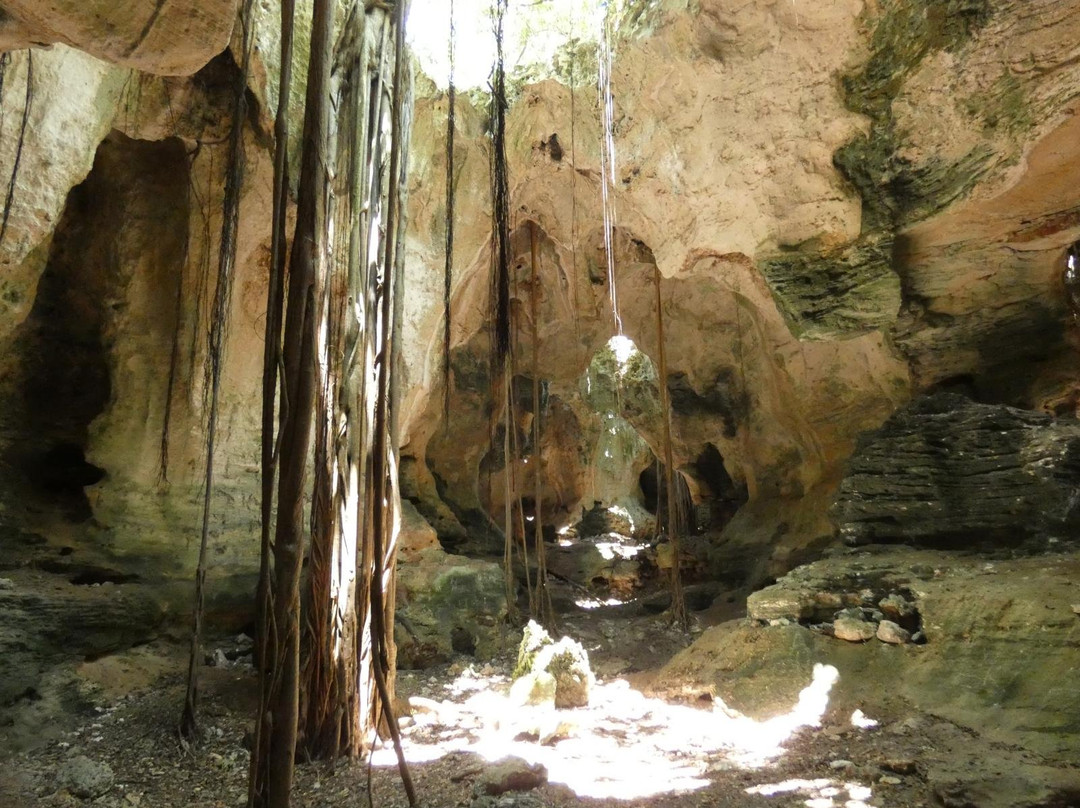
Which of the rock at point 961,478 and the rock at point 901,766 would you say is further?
the rock at point 961,478

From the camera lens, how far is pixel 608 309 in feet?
37.4

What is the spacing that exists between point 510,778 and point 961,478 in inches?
189

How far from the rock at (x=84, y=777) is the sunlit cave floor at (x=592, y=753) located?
0.03 meters

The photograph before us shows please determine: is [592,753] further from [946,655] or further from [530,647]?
[946,655]

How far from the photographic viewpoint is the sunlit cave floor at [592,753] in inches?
126

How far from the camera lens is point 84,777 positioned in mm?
3357

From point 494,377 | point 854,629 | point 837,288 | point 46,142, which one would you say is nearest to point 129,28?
point 46,142

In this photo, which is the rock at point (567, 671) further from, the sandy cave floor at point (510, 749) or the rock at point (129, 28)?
the rock at point (129, 28)

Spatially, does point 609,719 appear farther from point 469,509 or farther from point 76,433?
point 469,509

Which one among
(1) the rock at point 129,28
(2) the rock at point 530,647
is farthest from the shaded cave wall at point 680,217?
(1) the rock at point 129,28

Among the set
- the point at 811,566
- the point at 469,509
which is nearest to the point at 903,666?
the point at 811,566

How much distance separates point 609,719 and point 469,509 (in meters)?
7.93

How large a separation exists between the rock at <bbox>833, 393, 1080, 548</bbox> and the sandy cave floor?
2.27 metres

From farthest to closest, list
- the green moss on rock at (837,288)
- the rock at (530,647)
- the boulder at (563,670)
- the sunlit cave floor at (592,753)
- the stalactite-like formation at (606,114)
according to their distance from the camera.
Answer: the stalactite-like formation at (606,114)
the green moss on rock at (837,288)
the rock at (530,647)
the boulder at (563,670)
the sunlit cave floor at (592,753)
